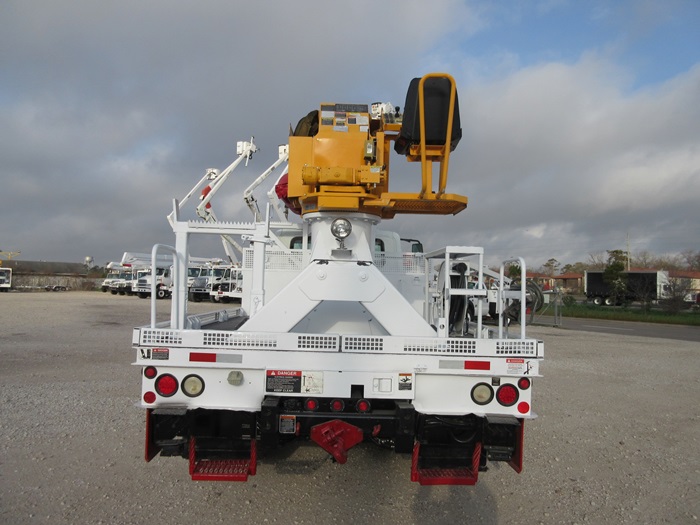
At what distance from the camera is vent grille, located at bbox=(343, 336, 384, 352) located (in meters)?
3.57

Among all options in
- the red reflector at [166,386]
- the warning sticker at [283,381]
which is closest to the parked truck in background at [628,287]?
the warning sticker at [283,381]

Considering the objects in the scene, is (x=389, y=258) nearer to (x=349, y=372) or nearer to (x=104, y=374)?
(x=349, y=372)

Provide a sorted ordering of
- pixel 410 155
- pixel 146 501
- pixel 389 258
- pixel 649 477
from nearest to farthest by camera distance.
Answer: pixel 146 501 < pixel 410 155 < pixel 649 477 < pixel 389 258

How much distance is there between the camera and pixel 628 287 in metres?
36.8

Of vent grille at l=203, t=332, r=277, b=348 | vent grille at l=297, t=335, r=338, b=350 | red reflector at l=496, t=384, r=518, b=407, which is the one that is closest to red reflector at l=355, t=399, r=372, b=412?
vent grille at l=297, t=335, r=338, b=350

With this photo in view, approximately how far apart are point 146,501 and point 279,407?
141 centimetres

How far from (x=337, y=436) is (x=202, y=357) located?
1.05 m

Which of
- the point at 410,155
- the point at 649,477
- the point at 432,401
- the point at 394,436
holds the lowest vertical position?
the point at 649,477

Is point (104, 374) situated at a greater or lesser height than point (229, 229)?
lesser

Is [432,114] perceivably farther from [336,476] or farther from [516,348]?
[336,476]

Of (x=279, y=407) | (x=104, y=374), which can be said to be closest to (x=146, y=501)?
(x=279, y=407)

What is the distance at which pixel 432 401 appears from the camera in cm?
360

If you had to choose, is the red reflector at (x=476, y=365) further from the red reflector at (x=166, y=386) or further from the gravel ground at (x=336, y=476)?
the red reflector at (x=166, y=386)

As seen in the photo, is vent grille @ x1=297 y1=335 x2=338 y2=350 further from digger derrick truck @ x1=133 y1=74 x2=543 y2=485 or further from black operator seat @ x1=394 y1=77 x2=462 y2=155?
black operator seat @ x1=394 y1=77 x2=462 y2=155
